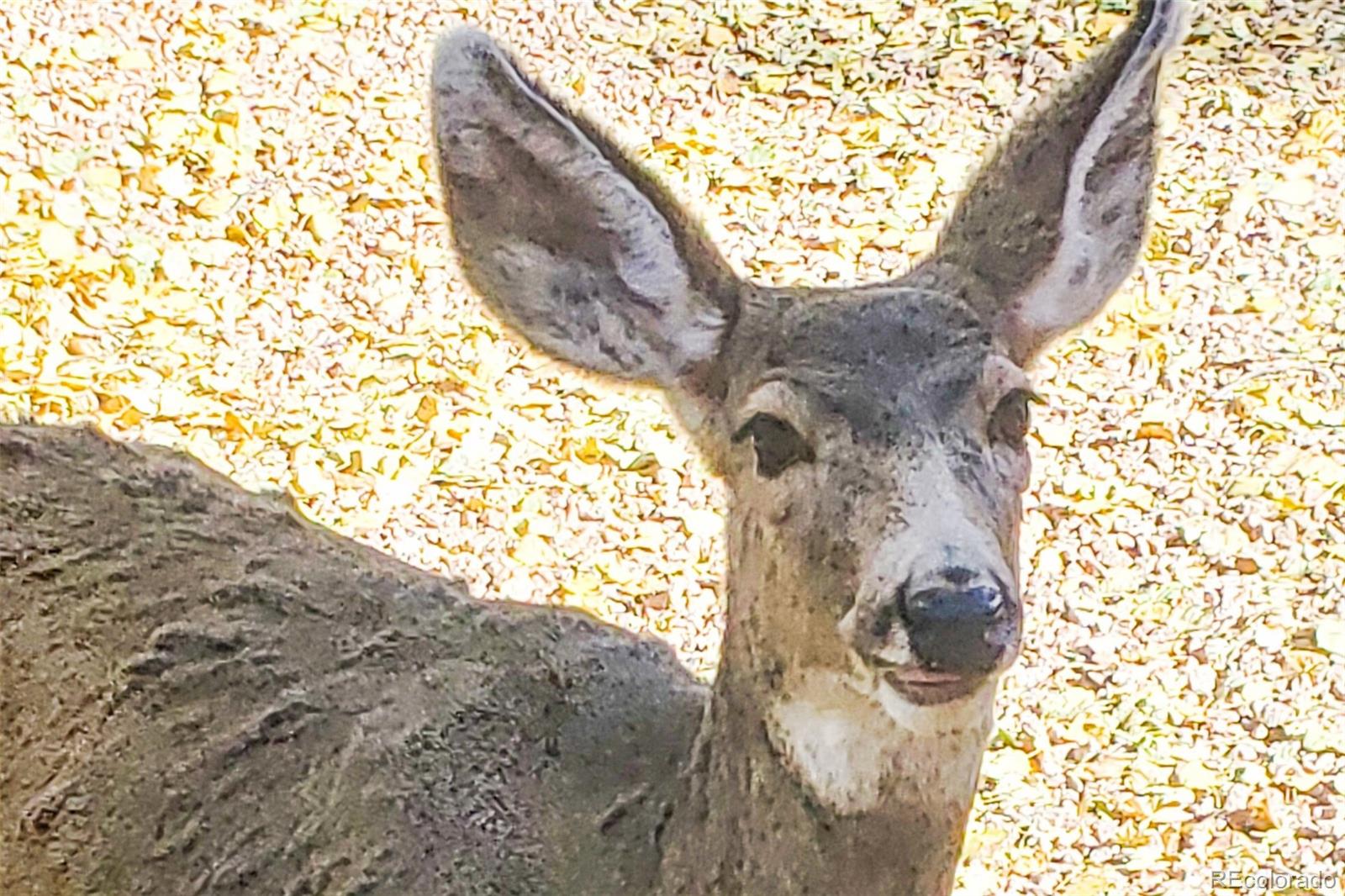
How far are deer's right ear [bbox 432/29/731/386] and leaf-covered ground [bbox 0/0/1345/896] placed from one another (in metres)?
0.87

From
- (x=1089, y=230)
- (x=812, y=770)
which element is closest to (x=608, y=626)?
(x=812, y=770)

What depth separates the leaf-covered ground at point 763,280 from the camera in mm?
2109

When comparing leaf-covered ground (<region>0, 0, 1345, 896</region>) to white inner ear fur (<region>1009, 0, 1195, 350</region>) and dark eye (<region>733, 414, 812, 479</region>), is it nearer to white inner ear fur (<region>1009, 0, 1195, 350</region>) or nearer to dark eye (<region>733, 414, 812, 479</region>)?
white inner ear fur (<region>1009, 0, 1195, 350</region>)

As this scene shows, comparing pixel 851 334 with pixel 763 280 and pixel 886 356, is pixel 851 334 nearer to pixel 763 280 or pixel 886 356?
pixel 886 356

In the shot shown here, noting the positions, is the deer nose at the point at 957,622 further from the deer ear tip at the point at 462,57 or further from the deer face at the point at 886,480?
the deer ear tip at the point at 462,57

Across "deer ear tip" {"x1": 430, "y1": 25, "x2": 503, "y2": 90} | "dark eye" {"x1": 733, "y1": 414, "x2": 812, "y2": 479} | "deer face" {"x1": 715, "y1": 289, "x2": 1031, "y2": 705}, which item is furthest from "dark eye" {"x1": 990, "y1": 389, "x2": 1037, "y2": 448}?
"deer ear tip" {"x1": 430, "y1": 25, "x2": 503, "y2": 90}

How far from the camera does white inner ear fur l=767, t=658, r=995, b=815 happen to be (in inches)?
42.0

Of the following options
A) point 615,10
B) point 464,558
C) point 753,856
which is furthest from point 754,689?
point 615,10

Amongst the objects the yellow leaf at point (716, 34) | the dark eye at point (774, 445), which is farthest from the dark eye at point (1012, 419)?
the yellow leaf at point (716, 34)

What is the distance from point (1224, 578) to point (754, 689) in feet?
4.38

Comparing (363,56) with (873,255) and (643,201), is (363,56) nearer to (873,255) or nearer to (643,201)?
(873,255)

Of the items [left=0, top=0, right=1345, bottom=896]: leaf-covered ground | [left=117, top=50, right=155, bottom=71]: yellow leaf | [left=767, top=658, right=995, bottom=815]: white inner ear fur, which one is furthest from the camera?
[left=117, top=50, right=155, bottom=71]: yellow leaf

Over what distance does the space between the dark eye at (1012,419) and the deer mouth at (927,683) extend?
0.17 meters

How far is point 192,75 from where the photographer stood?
311cm
